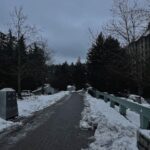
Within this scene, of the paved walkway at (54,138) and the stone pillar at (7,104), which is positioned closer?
the paved walkway at (54,138)

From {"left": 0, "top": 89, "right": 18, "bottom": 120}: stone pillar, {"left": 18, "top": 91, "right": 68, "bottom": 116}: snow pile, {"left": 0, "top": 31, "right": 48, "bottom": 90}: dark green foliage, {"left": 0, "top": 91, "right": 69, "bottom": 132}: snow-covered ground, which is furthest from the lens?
{"left": 0, "top": 31, "right": 48, "bottom": 90}: dark green foliage

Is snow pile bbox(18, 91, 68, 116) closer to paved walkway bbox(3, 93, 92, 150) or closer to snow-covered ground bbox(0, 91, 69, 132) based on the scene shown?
snow-covered ground bbox(0, 91, 69, 132)

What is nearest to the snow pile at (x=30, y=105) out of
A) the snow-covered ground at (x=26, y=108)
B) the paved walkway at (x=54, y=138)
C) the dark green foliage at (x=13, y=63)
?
the snow-covered ground at (x=26, y=108)

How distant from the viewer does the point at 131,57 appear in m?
26.0

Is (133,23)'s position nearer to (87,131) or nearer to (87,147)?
(87,131)

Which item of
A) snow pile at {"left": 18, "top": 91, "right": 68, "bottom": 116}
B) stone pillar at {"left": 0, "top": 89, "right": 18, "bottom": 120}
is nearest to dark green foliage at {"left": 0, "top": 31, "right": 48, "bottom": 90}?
snow pile at {"left": 18, "top": 91, "right": 68, "bottom": 116}

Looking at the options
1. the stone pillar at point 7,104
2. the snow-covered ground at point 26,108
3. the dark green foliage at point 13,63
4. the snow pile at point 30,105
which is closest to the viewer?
the snow-covered ground at point 26,108

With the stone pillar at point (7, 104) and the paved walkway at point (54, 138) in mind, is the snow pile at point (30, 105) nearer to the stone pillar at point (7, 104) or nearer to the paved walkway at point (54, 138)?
the stone pillar at point (7, 104)

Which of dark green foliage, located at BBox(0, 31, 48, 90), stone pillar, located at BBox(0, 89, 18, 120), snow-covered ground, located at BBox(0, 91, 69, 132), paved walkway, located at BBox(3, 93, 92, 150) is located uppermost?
dark green foliage, located at BBox(0, 31, 48, 90)

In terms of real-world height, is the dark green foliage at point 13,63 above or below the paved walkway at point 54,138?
above

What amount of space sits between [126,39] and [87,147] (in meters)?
18.6

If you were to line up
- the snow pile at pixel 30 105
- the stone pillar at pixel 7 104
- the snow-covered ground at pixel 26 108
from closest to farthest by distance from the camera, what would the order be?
the snow-covered ground at pixel 26 108 → the stone pillar at pixel 7 104 → the snow pile at pixel 30 105

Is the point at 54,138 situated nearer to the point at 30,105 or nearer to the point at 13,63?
the point at 30,105

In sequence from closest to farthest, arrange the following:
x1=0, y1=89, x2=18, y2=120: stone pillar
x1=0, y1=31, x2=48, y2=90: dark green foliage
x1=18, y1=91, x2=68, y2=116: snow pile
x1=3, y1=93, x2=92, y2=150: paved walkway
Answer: x1=3, y1=93, x2=92, y2=150: paved walkway → x1=0, y1=89, x2=18, y2=120: stone pillar → x1=18, y1=91, x2=68, y2=116: snow pile → x1=0, y1=31, x2=48, y2=90: dark green foliage
